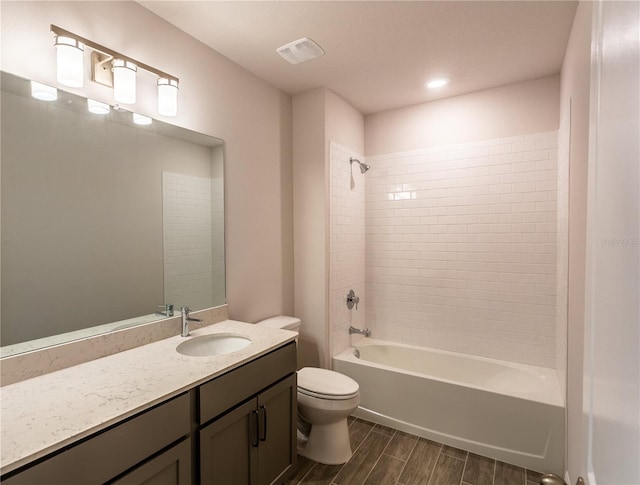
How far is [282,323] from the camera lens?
255 centimetres

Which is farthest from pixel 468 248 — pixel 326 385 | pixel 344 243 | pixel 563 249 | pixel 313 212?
pixel 326 385

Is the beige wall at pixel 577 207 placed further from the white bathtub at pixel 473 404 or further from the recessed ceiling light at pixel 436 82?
the recessed ceiling light at pixel 436 82

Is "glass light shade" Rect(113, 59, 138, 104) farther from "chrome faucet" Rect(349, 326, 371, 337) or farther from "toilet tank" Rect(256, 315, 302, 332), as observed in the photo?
"chrome faucet" Rect(349, 326, 371, 337)

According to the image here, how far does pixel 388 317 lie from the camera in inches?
131

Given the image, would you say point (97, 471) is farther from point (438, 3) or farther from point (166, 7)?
point (438, 3)

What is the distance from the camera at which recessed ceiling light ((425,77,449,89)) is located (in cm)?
264

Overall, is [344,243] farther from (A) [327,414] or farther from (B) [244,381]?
(B) [244,381]

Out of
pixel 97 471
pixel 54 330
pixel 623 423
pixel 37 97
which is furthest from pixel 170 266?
pixel 623 423

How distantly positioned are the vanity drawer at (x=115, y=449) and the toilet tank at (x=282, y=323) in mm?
1211

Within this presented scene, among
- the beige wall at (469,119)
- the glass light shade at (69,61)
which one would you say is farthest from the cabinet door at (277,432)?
the beige wall at (469,119)

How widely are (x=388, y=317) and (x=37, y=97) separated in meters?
3.02

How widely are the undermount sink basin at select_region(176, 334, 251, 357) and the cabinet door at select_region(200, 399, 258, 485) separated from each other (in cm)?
40

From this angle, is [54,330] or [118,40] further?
[118,40]

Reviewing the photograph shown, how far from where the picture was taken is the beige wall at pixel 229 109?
4.69 ft
